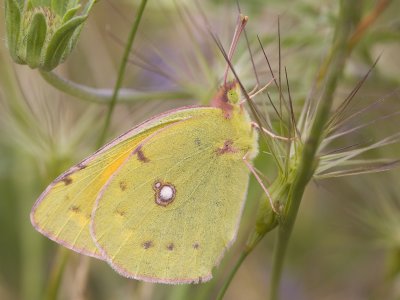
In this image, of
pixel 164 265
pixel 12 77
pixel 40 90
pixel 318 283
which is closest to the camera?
pixel 164 265

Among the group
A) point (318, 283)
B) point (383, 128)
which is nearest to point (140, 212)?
point (383, 128)

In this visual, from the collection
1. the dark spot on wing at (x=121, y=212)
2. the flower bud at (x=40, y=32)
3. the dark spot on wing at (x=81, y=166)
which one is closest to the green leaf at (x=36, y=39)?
the flower bud at (x=40, y=32)

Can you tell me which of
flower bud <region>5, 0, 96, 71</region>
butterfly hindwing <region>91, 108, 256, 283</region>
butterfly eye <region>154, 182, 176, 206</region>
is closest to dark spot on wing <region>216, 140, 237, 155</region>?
butterfly hindwing <region>91, 108, 256, 283</region>

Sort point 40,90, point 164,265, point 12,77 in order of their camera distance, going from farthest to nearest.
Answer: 1. point 12,77
2. point 40,90
3. point 164,265

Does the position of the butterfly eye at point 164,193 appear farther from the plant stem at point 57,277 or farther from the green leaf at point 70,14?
the green leaf at point 70,14

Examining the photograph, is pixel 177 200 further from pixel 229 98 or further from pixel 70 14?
pixel 70 14

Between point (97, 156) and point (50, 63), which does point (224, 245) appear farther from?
point (50, 63)
